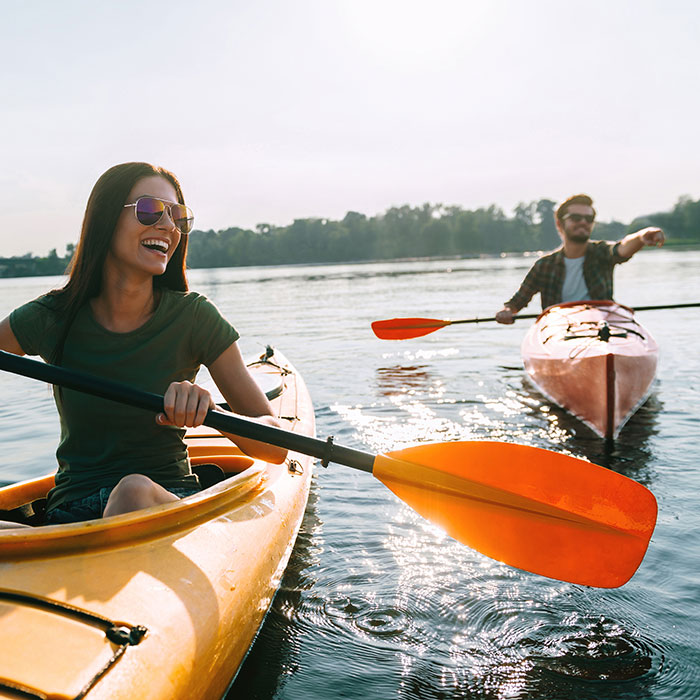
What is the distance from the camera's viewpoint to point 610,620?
2.72 m

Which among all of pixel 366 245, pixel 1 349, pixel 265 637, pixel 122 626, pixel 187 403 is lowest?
pixel 265 637

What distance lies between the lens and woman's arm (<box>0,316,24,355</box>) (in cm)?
238

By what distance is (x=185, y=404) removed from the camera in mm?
2070

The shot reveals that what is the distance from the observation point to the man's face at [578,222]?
688 cm

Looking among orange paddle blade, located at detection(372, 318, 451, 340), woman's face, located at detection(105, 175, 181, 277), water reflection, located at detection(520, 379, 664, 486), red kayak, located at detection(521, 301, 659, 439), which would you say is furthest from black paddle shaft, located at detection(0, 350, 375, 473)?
orange paddle blade, located at detection(372, 318, 451, 340)

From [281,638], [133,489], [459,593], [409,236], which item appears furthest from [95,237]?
[409,236]

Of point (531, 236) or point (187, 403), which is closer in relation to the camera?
point (187, 403)

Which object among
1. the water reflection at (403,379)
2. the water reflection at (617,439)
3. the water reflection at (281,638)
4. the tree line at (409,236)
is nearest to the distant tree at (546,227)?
the tree line at (409,236)

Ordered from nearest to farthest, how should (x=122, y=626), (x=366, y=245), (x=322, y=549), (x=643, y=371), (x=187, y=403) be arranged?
(x=122, y=626) → (x=187, y=403) → (x=322, y=549) → (x=643, y=371) → (x=366, y=245)

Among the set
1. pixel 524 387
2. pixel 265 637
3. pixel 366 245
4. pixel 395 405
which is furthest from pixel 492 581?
pixel 366 245

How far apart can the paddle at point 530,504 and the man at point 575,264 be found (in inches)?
180

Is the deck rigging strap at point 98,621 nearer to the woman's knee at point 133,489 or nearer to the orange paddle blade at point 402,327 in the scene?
the woman's knee at point 133,489

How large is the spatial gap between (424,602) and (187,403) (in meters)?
1.54

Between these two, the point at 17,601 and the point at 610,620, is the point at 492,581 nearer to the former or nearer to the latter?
the point at 610,620
